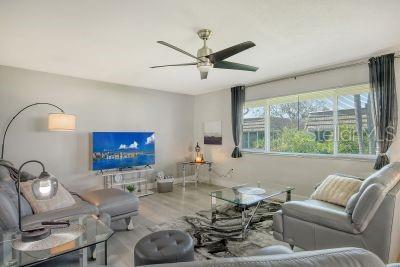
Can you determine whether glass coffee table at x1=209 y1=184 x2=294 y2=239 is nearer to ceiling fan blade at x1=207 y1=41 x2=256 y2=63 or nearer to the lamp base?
→ ceiling fan blade at x1=207 y1=41 x2=256 y2=63

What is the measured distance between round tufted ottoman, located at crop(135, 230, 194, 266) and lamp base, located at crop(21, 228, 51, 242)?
772 mm

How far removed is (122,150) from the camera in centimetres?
468

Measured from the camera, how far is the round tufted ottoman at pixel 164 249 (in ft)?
5.64

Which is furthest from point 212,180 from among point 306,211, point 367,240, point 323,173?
point 367,240

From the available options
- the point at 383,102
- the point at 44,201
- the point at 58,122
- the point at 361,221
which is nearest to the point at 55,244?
the point at 44,201

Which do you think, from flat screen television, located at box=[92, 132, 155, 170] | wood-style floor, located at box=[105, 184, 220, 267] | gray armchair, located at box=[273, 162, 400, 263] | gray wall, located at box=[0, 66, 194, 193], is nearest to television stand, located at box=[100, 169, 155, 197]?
flat screen television, located at box=[92, 132, 155, 170]

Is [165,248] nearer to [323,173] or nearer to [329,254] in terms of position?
[329,254]

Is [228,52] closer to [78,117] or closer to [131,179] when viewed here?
[78,117]

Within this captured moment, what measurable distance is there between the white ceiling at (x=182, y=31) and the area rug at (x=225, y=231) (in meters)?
2.45

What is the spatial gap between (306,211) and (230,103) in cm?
352

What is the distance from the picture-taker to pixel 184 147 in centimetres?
621

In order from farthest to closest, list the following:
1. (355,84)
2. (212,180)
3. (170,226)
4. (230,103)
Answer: (212,180) → (230,103) → (355,84) → (170,226)

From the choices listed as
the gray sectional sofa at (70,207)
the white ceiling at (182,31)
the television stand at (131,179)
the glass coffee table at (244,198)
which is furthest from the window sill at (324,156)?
the gray sectional sofa at (70,207)

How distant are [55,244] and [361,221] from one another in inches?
101
